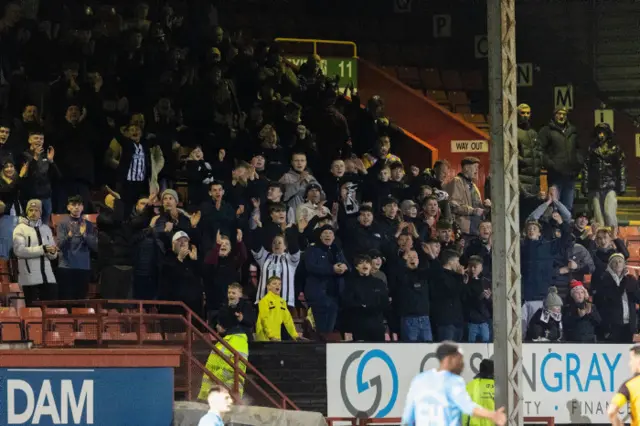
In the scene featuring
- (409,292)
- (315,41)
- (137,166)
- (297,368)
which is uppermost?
(315,41)

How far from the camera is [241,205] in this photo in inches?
742

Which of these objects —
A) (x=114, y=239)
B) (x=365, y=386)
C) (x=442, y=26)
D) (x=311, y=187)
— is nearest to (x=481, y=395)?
(x=365, y=386)

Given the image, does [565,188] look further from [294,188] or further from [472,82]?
[472,82]

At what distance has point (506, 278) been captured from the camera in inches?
653

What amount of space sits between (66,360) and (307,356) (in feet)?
11.8

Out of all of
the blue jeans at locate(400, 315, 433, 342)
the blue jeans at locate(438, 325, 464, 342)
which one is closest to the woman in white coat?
the blue jeans at locate(400, 315, 433, 342)

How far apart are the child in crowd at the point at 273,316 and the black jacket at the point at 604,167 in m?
7.77

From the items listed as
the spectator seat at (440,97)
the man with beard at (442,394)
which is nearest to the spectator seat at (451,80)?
the spectator seat at (440,97)

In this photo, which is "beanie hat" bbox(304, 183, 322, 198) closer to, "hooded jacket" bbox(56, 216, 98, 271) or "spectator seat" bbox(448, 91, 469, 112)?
"hooded jacket" bbox(56, 216, 98, 271)

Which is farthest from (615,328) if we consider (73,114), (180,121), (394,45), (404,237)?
(394,45)

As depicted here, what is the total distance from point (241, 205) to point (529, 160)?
565cm

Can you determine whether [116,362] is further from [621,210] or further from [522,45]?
[522,45]

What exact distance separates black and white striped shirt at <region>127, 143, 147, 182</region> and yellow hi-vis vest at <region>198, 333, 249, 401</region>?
250 centimetres

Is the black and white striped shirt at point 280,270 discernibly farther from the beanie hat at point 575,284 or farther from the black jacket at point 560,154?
the black jacket at point 560,154
